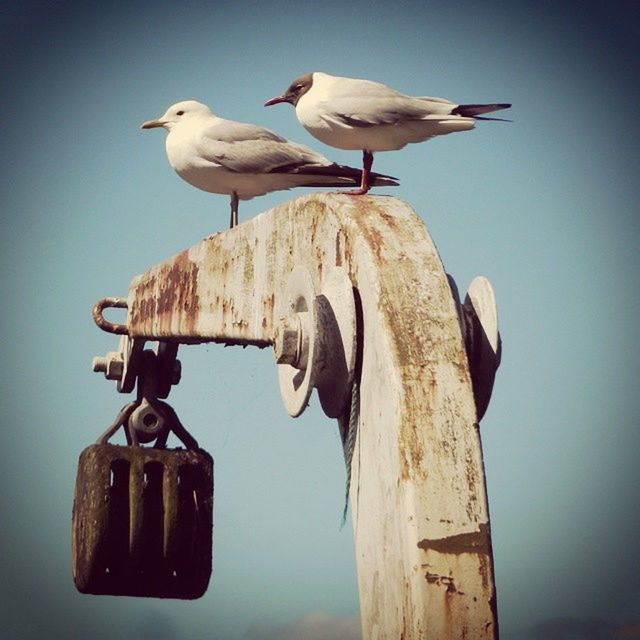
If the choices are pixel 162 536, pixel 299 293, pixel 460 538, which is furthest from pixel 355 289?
pixel 162 536

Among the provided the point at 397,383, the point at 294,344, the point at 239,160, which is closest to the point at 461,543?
the point at 397,383

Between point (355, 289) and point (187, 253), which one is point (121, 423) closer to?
point (187, 253)

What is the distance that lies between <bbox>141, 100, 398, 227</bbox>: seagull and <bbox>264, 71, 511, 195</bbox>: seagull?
1.06 metres

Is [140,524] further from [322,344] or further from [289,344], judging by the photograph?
[322,344]

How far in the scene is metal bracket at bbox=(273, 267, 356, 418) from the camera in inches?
141

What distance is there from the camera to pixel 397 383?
326 centimetres

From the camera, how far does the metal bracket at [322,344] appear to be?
3.57m

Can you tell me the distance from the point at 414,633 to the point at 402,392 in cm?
58

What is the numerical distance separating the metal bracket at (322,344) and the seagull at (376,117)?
3460mm

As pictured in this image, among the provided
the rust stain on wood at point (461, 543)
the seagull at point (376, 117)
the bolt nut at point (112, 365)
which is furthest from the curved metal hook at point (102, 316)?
the rust stain on wood at point (461, 543)

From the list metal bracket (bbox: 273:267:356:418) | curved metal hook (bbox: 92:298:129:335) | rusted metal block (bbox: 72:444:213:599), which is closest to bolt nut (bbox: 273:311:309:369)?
metal bracket (bbox: 273:267:356:418)

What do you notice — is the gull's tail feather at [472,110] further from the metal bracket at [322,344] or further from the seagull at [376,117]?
the metal bracket at [322,344]

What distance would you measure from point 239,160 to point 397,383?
231 inches

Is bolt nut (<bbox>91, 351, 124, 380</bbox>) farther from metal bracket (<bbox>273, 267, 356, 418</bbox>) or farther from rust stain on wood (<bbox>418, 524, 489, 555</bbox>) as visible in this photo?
rust stain on wood (<bbox>418, 524, 489, 555</bbox>)
